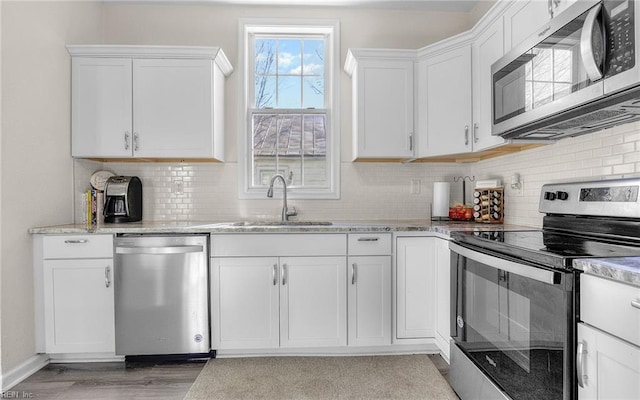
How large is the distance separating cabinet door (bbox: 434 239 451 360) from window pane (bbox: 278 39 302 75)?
1964 mm

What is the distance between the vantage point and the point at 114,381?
7.39ft

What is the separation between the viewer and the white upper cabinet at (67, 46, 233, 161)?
9.17 feet

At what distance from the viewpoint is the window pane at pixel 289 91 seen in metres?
3.35

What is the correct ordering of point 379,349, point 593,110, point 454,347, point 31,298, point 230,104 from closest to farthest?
point 593,110
point 454,347
point 31,298
point 379,349
point 230,104

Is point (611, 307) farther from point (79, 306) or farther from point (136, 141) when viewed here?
point (136, 141)

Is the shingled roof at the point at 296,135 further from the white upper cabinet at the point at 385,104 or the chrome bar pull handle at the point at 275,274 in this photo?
the chrome bar pull handle at the point at 275,274

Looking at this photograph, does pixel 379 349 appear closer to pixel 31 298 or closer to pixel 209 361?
pixel 209 361

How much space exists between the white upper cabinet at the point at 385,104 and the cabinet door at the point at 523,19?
0.82 meters

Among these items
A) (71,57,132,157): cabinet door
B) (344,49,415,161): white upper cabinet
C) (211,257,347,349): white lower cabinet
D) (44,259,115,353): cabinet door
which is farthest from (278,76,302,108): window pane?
(44,259,115,353): cabinet door

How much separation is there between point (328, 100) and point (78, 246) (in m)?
2.20

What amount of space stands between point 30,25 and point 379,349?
10.3 feet

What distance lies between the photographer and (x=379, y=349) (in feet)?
8.54

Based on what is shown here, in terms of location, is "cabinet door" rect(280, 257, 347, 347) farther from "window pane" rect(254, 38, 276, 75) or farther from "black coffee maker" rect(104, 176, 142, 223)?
"window pane" rect(254, 38, 276, 75)

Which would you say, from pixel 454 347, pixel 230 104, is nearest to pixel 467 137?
pixel 454 347
